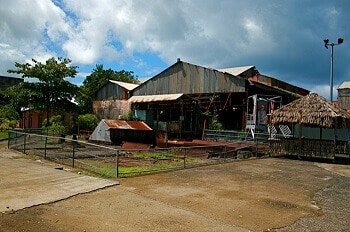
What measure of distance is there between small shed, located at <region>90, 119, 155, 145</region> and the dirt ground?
1422cm

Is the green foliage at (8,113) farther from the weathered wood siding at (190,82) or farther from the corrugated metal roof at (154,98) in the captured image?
the weathered wood siding at (190,82)

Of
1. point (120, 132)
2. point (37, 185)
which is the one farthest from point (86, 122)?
point (37, 185)

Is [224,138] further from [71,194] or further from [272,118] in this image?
[71,194]

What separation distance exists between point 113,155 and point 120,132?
9756 mm

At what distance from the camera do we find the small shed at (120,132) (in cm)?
2430

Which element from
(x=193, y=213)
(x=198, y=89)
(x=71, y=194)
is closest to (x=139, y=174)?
(x=71, y=194)

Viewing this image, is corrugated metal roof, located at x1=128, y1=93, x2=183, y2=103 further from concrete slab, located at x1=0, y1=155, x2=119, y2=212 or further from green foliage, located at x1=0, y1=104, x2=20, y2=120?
concrete slab, located at x1=0, y1=155, x2=119, y2=212

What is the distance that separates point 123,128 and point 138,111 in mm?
6698

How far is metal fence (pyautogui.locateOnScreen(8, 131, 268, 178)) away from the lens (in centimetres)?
1132

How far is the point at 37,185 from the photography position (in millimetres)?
8000

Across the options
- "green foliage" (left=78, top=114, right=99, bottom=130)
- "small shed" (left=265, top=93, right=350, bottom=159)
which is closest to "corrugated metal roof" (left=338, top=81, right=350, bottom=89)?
"small shed" (left=265, top=93, right=350, bottom=159)

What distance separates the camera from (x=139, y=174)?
34.1 ft

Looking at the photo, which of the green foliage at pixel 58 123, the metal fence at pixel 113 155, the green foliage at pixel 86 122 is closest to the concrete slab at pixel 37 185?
the metal fence at pixel 113 155

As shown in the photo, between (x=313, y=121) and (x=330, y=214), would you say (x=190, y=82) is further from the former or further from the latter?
(x=330, y=214)
